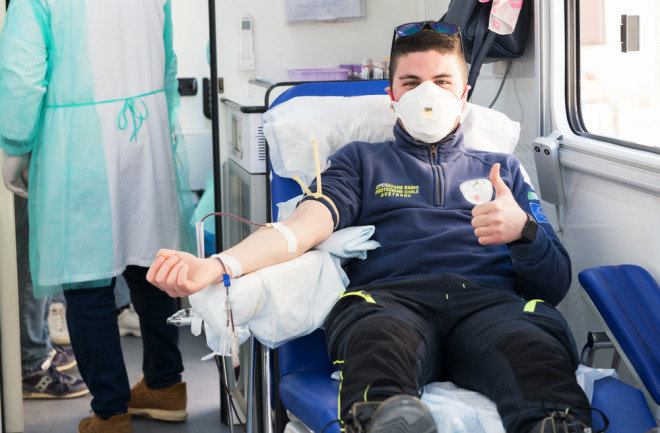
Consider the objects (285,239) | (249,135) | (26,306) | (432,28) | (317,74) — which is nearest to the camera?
(285,239)

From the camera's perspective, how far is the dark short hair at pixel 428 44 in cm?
206

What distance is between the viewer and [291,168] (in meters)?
2.12

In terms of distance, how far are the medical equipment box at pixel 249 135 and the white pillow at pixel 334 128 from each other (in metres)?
0.32

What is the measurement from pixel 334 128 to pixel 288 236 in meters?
0.49

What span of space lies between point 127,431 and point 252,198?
2.89 ft

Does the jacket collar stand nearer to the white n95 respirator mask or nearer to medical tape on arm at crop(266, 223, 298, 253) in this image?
the white n95 respirator mask

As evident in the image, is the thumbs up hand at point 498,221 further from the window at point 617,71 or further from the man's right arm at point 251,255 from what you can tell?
the window at point 617,71

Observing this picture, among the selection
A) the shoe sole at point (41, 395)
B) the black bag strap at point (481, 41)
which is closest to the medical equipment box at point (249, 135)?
the black bag strap at point (481, 41)

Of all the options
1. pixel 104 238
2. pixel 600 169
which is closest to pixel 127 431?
pixel 104 238

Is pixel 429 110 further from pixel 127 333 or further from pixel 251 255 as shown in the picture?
pixel 127 333

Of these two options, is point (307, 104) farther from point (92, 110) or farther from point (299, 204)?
point (92, 110)

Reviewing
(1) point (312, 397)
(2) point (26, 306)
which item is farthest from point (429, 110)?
(2) point (26, 306)

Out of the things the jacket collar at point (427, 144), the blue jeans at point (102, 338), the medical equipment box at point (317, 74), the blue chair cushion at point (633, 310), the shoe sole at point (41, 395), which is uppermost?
the medical equipment box at point (317, 74)

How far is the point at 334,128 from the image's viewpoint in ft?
7.27
